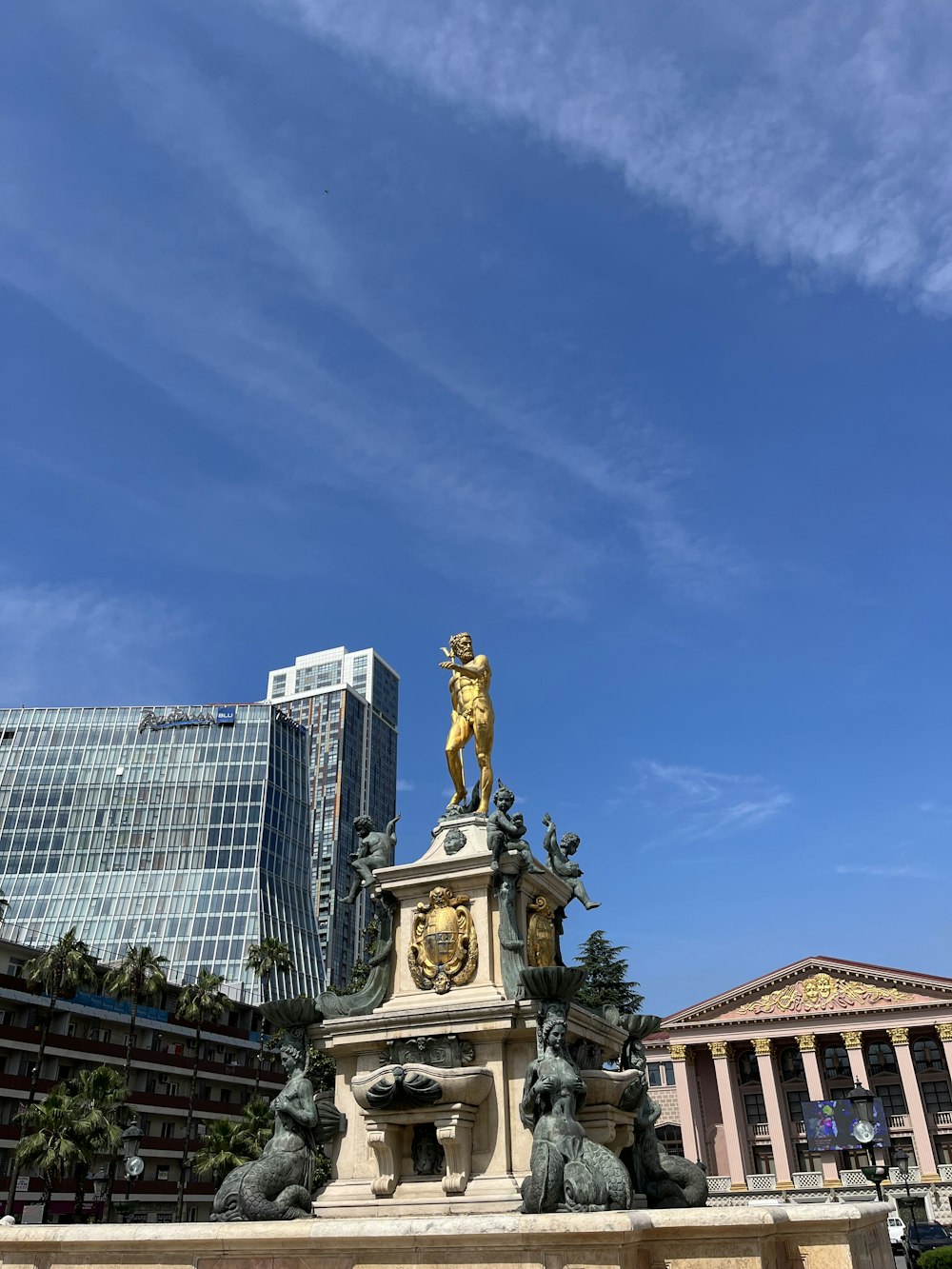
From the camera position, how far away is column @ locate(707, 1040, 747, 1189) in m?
71.2

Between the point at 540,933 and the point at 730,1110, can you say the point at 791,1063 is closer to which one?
the point at 730,1110

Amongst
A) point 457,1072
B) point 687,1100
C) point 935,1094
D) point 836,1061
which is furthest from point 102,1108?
point 935,1094

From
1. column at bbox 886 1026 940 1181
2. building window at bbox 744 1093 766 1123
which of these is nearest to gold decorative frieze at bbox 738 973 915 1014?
column at bbox 886 1026 940 1181

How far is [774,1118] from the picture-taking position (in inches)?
2781

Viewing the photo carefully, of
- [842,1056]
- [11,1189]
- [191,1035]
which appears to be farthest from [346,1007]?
→ [842,1056]

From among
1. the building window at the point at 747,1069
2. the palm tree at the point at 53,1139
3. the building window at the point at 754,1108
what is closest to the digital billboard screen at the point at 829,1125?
the building window at the point at 754,1108

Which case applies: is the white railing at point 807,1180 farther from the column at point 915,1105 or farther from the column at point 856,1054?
the column at point 856,1054

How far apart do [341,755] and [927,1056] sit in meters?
101

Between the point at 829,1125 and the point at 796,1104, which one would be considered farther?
the point at 796,1104

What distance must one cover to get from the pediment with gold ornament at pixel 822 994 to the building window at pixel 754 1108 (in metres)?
7.07

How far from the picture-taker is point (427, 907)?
50.3ft

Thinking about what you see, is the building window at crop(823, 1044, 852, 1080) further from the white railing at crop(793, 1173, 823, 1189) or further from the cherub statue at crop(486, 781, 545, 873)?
the cherub statue at crop(486, 781, 545, 873)

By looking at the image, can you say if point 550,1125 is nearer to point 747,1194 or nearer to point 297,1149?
point 297,1149

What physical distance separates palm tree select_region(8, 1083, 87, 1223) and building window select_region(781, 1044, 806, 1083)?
5430 cm
